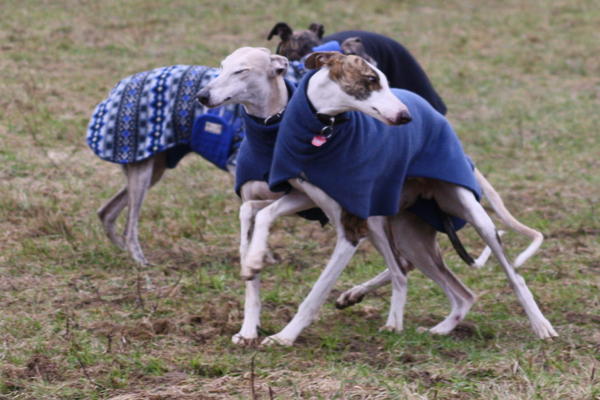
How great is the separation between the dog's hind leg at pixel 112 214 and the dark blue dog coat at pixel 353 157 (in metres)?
2.39

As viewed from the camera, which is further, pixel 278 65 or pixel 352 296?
pixel 352 296

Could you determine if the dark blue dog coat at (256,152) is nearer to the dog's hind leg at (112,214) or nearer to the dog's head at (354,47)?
the dog's head at (354,47)

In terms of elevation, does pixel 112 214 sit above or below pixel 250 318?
below

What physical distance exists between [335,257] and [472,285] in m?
1.70

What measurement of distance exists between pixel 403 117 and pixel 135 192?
272 cm

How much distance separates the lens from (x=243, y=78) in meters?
4.93

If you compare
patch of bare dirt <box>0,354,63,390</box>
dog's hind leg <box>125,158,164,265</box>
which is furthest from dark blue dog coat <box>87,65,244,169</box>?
patch of bare dirt <box>0,354,63,390</box>

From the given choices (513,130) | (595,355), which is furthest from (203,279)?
(513,130)

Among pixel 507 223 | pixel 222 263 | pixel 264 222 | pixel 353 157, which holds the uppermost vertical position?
pixel 353 157

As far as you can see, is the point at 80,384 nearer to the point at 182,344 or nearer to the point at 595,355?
the point at 182,344

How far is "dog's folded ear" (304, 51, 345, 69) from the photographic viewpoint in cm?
468

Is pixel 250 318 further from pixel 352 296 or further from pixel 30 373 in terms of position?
pixel 30 373

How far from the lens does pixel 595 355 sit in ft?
15.3

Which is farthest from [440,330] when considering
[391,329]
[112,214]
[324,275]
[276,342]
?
[112,214]
